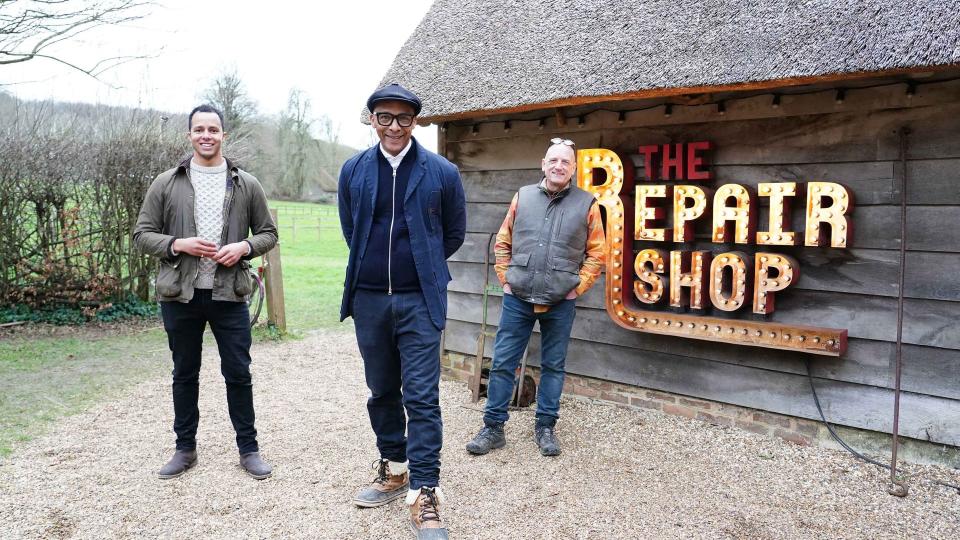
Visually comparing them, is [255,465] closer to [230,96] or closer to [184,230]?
[184,230]

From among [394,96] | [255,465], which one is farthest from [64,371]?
[394,96]

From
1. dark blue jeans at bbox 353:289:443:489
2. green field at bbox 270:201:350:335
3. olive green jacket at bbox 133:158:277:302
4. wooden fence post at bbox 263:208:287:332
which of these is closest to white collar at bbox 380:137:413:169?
dark blue jeans at bbox 353:289:443:489

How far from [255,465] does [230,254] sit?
1102mm

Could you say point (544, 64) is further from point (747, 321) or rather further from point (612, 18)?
point (747, 321)

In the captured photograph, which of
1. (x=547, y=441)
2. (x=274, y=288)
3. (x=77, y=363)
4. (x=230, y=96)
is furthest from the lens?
(x=230, y=96)

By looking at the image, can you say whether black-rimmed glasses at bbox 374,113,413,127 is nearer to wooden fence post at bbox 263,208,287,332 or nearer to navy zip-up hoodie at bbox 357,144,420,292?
navy zip-up hoodie at bbox 357,144,420,292

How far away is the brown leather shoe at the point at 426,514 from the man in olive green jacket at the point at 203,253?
104 cm

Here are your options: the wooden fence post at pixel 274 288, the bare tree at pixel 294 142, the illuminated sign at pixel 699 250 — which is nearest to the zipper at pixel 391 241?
the illuminated sign at pixel 699 250

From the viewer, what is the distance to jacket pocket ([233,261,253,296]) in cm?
328

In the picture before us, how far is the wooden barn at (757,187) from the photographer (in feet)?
11.2

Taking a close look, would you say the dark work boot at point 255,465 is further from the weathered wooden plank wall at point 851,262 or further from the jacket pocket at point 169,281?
the weathered wooden plank wall at point 851,262

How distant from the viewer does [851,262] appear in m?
3.68

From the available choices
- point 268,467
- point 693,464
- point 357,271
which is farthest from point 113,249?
point 693,464

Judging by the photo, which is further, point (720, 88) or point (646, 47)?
point (646, 47)
